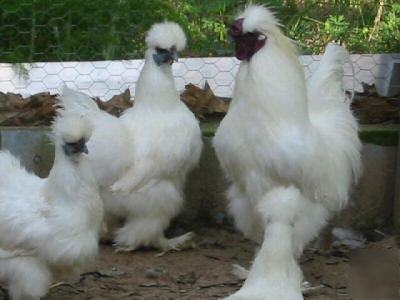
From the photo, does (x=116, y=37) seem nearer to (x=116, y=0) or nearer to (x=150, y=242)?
(x=116, y=0)

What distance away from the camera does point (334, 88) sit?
539 cm

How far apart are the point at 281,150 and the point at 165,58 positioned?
1.14 metres

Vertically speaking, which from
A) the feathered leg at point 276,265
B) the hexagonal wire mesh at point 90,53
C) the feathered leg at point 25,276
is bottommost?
the feathered leg at point 25,276

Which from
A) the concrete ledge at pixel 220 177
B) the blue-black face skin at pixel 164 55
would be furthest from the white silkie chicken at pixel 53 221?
the concrete ledge at pixel 220 177

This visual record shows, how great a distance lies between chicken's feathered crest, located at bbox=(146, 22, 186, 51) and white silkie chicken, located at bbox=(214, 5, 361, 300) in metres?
0.66

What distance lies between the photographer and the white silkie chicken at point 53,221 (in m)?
4.44

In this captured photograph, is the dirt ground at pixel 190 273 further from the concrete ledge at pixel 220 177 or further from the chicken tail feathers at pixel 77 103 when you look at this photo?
the chicken tail feathers at pixel 77 103

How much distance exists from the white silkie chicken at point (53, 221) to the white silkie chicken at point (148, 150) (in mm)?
692

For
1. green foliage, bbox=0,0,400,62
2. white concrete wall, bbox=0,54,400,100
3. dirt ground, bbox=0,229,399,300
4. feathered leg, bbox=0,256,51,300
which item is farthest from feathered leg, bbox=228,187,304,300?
green foliage, bbox=0,0,400,62

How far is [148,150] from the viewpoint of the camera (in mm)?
5402

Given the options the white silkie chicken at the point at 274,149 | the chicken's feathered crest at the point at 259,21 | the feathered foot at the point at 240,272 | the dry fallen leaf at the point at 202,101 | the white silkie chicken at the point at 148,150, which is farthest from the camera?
the dry fallen leaf at the point at 202,101

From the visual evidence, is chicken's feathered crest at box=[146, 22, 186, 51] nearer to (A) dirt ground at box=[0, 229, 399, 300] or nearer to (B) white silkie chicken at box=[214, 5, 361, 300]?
(B) white silkie chicken at box=[214, 5, 361, 300]

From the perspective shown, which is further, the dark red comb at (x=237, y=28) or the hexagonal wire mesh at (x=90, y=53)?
the hexagonal wire mesh at (x=90, y=53)

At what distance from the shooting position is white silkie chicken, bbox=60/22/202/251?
17.6 feet
